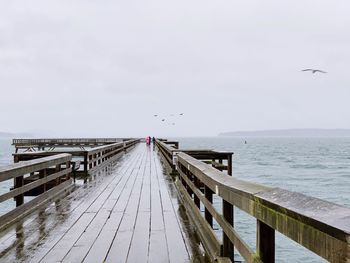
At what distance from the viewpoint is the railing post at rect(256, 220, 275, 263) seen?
2.71 metres

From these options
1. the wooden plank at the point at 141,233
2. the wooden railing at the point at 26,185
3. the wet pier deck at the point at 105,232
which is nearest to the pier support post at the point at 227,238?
the wet pier deck at the point at 105,232

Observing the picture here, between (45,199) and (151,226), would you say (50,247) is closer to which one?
(151,226)

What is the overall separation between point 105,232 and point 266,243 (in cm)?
393

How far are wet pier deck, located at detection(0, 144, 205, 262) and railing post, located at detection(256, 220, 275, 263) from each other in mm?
2231

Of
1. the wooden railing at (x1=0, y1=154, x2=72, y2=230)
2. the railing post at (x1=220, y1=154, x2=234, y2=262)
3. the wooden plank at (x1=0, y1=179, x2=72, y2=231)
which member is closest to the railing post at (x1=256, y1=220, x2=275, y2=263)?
the railing post at (x1=220, y1=154, x2=234, y2=262)

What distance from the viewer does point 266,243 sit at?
9.03ft

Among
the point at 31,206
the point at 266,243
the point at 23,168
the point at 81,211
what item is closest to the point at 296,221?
the point at 266,243

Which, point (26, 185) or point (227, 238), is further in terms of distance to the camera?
point (26, 185)

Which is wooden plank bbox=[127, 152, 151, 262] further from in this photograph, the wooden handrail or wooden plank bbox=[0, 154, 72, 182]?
wooden plank bbox=[0, 154, 72, 182]

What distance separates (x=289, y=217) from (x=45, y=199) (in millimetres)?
7755

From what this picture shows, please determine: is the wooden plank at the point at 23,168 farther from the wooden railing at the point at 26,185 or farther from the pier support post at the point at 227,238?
the pier support post at the point at 227,238

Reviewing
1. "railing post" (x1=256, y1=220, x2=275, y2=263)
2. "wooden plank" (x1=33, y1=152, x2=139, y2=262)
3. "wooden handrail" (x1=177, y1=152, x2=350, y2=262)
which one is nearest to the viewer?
"wooden handrail" (x1=177, y1=152, x2=350, y2=262)

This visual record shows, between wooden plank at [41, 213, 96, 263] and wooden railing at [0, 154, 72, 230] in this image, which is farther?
wooden railing at [0, 154, 72, 230]

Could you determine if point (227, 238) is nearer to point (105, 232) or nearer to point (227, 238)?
point (227, 238)
